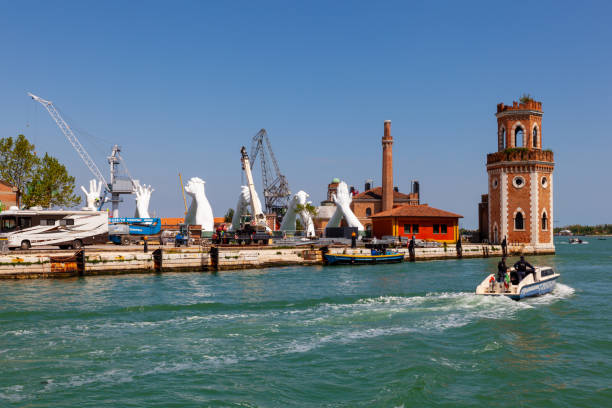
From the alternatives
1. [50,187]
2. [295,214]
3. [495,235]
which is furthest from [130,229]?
[495,235]

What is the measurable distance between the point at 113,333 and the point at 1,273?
2013 cm

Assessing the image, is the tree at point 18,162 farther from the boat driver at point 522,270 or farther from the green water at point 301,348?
the boat driver at point 522,270

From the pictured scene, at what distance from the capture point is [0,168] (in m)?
56.0

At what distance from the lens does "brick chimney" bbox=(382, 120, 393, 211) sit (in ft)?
300

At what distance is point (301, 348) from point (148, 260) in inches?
991

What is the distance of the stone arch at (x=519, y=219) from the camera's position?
58216mm

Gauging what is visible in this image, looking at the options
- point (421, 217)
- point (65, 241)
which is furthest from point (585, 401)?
point (421, 217)

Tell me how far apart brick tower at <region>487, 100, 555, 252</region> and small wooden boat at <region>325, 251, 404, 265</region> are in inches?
747

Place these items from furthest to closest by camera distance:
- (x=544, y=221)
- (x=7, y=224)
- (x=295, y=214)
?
1. (x=295, y=214)
2. (x=544, y=221)
3. (x=7, y=224)

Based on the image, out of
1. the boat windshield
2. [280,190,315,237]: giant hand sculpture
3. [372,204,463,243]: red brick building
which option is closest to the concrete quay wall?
the boat windshield

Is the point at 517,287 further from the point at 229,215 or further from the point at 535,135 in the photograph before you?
the point at 229,215

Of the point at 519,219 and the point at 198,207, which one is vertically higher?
the point at 198,207

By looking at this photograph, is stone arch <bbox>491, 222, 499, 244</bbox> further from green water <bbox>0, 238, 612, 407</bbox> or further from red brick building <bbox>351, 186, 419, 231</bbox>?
red brick building <bbox>351, 186, 419, 231</bbox>

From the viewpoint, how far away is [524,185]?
58188mm
